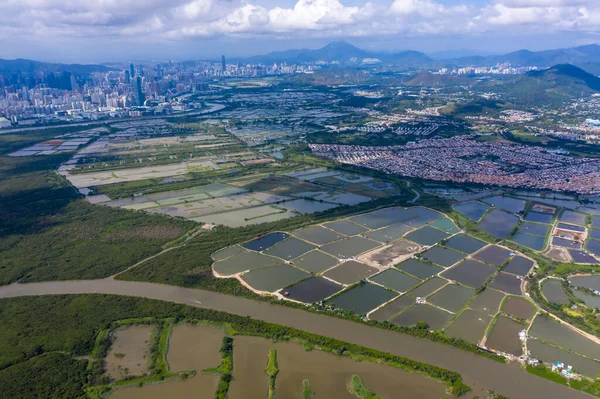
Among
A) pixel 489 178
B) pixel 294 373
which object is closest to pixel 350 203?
pixel 489 178

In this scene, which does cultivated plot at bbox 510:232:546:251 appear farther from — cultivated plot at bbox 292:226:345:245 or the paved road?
the paved road

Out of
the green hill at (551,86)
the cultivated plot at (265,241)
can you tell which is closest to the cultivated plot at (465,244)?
the cultivated plot at (265,241)

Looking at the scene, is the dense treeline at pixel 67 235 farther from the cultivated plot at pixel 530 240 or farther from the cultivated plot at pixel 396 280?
the cultivated plot at pixel 530 240

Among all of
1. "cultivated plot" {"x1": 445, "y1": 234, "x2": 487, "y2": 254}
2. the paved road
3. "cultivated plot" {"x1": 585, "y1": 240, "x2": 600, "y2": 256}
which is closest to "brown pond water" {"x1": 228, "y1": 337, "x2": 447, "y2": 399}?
the paved road

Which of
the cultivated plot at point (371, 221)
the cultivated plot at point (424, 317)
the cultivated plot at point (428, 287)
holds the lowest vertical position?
the cultivated plot at point (424, 317)

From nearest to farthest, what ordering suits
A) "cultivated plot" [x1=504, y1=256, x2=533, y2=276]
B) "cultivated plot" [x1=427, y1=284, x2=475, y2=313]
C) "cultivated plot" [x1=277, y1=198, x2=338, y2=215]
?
1. "cultivated plot" [x1=427, y1=284, x2=475, y2=313]
2. "cultivated plot" [x1=504, y1=256, x2=533, y2=276]
3. "cultivated plot" [x1=277, y1=198, x2=338, y2=215]

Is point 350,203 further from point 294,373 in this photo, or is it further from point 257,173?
point 294,373

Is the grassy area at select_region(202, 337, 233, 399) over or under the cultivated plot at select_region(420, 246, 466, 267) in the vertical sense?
under
